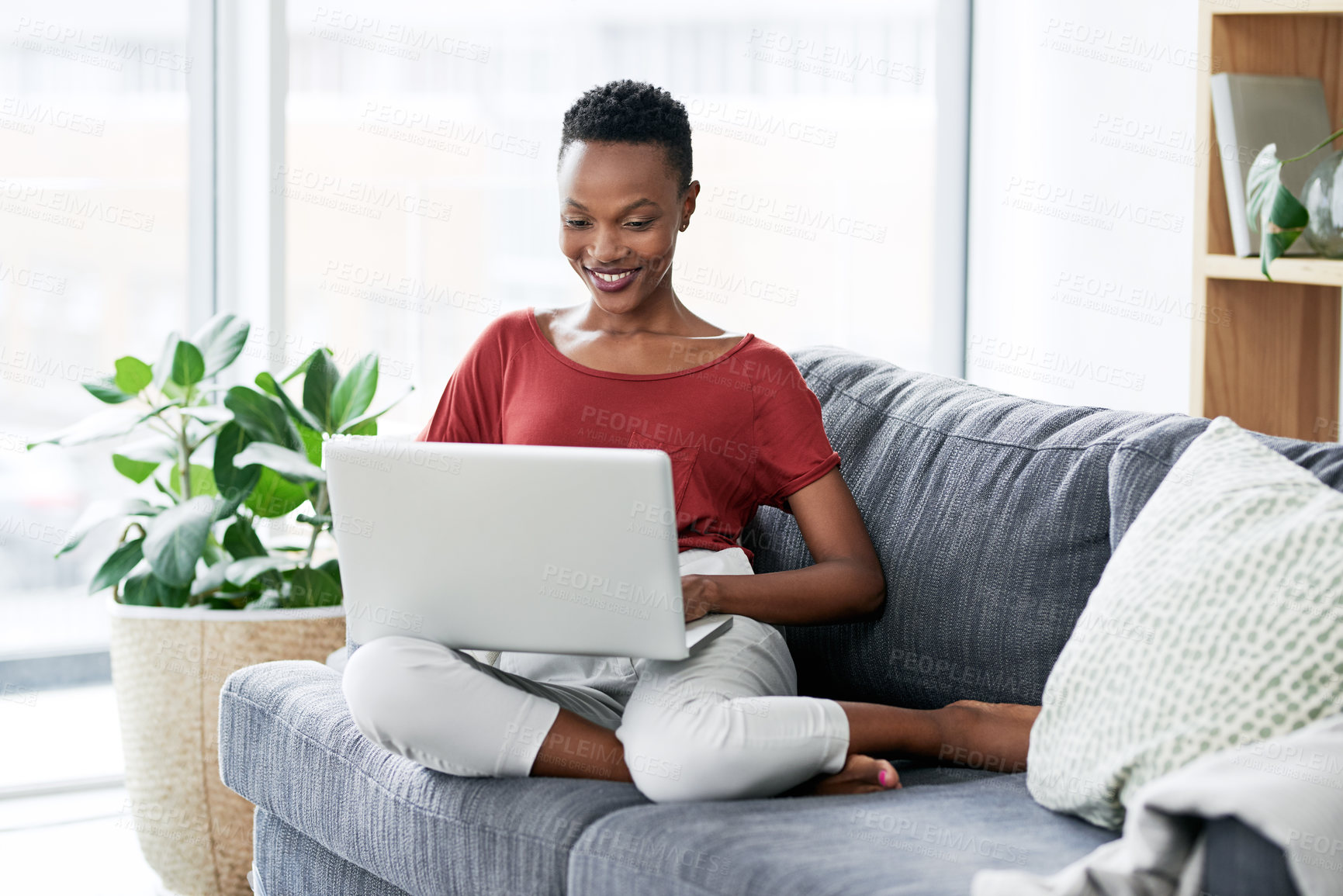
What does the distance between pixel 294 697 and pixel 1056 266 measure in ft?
6.27

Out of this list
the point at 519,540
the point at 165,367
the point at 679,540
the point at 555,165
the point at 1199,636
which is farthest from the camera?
the point at 555,165

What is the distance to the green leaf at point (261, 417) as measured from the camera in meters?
2.11

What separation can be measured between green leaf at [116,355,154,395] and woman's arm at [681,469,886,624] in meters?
1.10

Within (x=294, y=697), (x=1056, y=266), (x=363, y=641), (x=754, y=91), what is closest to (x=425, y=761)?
(x=363, y=641)

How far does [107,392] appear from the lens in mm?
2170

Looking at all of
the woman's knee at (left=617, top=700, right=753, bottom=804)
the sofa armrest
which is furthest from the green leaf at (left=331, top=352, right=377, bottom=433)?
the sofa armrest

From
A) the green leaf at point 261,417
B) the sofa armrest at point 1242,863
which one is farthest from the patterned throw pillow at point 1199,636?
the green leaf at point 261,417

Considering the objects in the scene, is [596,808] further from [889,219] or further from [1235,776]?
[889,219]

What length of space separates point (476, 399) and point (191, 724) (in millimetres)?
777

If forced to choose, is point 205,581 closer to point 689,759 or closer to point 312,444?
point 312,444

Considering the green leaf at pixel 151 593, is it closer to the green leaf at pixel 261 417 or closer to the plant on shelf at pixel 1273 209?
the green leaf at pixel 261 417

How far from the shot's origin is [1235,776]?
3.11 ft

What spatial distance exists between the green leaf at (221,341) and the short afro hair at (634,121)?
75 cm

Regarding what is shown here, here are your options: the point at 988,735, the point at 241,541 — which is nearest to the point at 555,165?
the point at 241,541
